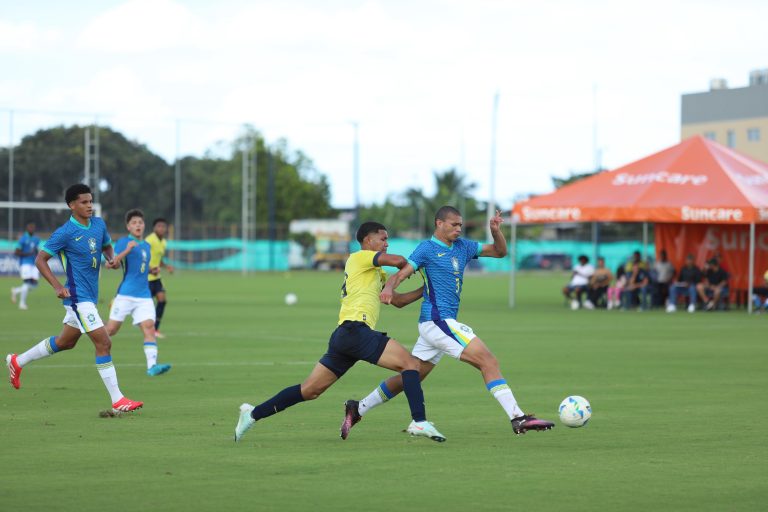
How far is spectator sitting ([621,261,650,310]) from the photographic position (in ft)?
115

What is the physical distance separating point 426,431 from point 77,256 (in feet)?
14.2

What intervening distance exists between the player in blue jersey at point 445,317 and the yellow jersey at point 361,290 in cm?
34

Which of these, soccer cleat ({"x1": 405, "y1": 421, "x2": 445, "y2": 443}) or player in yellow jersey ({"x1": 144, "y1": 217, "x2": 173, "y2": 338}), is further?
player in yellow jersey ({"x1": 144, "y1": 217, "x2": 173, "y2": 338})

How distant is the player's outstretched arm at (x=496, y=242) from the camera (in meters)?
10.6

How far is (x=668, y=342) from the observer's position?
902 inches

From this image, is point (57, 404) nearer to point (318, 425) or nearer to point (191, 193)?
point (318, 425)

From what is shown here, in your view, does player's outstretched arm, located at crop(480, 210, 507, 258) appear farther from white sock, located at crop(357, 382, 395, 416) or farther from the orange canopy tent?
the orange canopy tent

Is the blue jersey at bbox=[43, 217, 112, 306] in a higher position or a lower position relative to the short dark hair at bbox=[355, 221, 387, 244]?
lower

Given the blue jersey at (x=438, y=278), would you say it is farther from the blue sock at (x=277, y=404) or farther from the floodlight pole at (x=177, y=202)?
the floodlight pole at (x=177, y=202)

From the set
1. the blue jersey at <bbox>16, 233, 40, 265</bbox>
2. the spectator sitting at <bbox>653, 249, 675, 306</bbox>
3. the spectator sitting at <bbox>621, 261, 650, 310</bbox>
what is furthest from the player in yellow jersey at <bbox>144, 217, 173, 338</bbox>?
the spectator sitting at <bbox>653, 249, 675, 306</bbox>

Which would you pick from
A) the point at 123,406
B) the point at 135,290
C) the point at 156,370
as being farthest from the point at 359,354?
the point at 135,290

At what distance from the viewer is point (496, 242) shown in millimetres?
10797

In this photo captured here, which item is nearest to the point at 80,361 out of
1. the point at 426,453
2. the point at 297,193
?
the point at 426,453

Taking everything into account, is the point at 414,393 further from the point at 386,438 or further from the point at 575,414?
the point at 575,414
